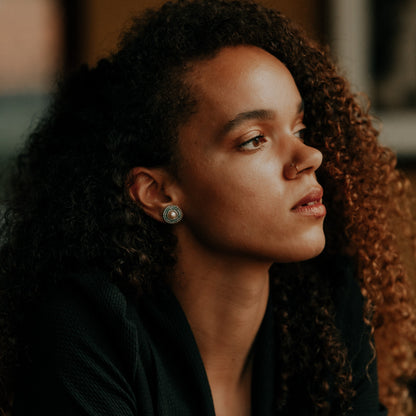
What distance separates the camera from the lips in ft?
3.21

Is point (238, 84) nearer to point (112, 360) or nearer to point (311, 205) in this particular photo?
point (311, 205)

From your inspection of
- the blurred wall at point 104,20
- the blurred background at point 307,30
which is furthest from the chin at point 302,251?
the blurred wall at point 104,20

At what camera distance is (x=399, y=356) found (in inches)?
51.8

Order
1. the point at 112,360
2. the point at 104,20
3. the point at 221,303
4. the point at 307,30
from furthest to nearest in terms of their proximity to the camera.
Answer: the point at 104,20, the point at 307,30, the point at 221,303, the point at 112,360

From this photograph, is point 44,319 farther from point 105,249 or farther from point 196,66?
point 196,66

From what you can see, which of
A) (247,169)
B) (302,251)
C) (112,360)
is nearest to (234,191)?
(247,169)

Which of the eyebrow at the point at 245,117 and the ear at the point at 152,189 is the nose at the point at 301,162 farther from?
the ear at the point at 152,189

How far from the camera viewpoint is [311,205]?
99cm

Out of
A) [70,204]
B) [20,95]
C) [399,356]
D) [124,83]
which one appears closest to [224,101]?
[124,83]

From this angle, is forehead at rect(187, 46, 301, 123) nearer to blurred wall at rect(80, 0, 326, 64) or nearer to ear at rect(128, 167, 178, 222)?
ear at rect(128, 167, 178, 222)

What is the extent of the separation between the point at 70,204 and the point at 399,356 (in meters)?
0.81

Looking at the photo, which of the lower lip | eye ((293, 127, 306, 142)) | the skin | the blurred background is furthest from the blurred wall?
the lower lip

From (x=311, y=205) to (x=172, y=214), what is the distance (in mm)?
239

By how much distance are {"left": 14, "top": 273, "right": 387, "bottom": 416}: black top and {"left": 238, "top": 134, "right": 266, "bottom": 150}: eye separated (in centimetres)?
29
